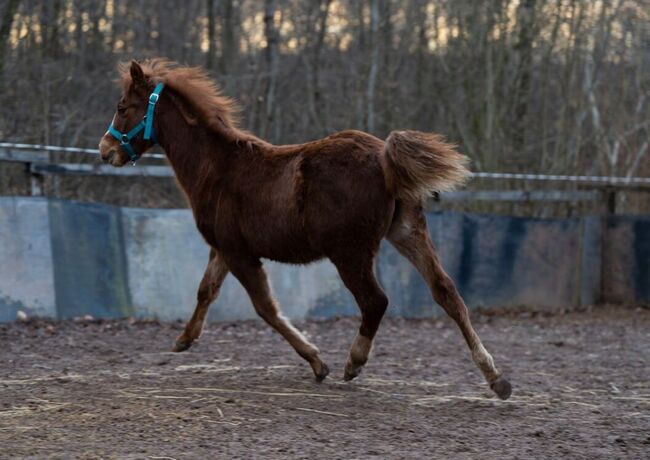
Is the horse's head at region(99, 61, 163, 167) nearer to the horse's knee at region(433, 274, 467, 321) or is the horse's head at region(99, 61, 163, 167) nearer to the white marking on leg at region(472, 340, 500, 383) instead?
the horse's knee at region(433, 274, 467, 321)

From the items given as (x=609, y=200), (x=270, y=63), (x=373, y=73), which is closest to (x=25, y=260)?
(x=270, y=63)

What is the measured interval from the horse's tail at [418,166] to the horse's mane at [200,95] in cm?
135

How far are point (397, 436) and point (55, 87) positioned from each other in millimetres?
9597

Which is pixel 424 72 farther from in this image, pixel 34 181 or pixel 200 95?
pixel 200 95

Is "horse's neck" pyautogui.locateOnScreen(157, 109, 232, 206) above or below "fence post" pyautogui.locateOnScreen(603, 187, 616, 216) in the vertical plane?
above

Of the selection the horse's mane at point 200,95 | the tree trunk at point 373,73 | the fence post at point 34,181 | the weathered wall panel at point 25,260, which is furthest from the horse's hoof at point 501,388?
the tree trunk at point 373,73

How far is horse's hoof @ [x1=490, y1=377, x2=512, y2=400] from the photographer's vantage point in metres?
5.36

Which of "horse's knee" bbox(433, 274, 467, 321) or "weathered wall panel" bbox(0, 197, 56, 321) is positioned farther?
"weathered wall panel" bbox(0, 197, 56, 321)

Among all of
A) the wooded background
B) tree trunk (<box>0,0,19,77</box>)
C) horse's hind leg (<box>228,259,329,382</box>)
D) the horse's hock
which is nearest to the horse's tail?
horse's hind leg (<box>228,259,329,382</box>)

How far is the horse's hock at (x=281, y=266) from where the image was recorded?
821cm

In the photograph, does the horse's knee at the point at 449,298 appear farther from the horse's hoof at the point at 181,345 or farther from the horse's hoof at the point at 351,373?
the horse's hoof at the point at 181,345

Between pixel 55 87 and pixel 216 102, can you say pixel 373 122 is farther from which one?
pixel 216 102

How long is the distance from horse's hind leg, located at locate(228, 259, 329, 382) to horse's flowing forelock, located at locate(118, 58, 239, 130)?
1094 mm

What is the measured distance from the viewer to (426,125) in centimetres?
1510
